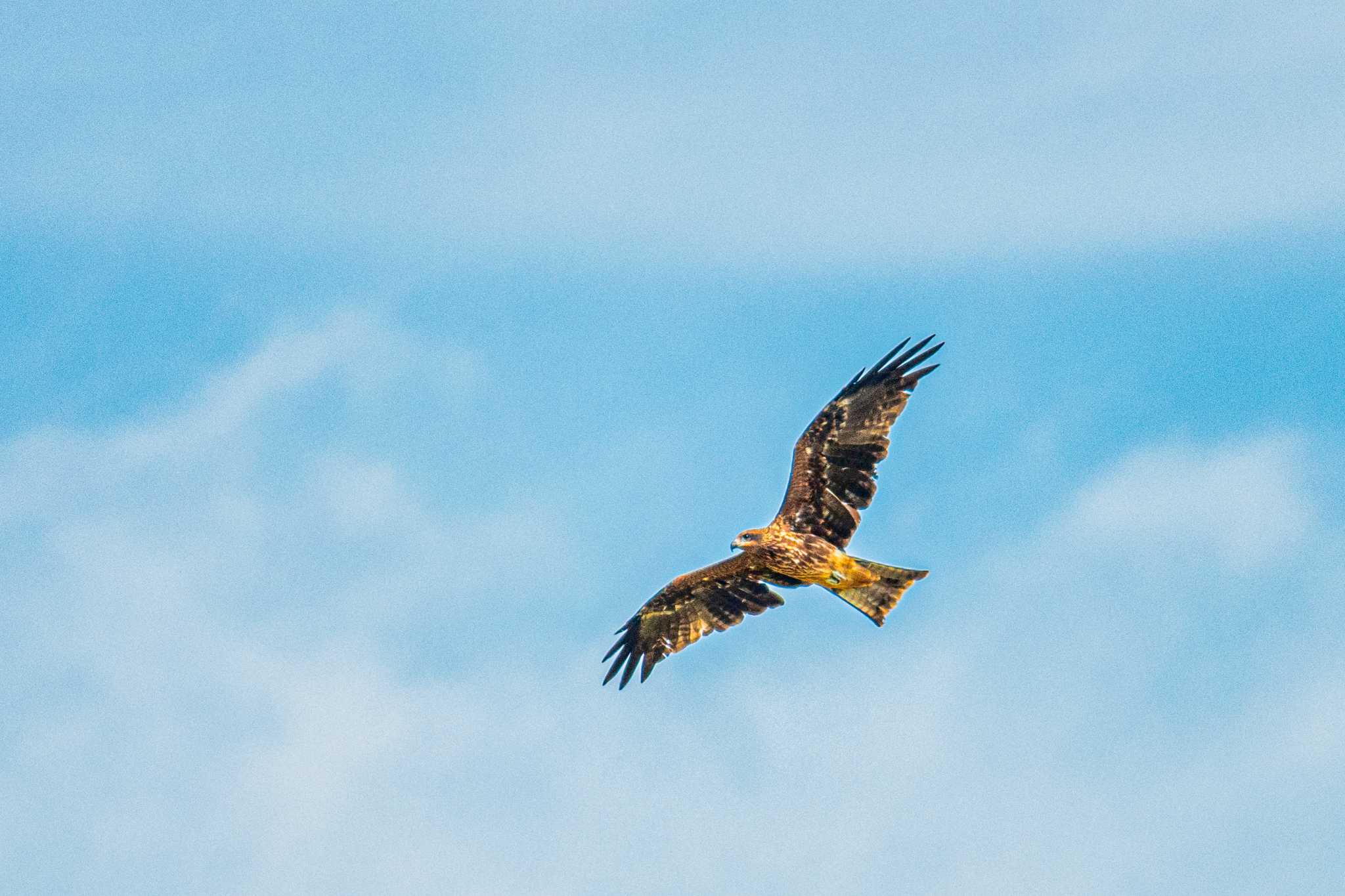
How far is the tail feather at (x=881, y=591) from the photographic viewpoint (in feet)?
73.9

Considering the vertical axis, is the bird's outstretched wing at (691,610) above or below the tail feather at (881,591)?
above

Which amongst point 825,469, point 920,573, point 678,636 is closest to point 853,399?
point 825,469

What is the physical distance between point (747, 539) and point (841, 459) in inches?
60.1

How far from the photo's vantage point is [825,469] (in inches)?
887

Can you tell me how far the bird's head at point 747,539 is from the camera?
2241 centimetres

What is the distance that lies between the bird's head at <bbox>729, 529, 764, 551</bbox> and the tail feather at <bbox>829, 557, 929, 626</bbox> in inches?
51.7

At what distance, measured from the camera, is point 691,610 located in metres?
24.0

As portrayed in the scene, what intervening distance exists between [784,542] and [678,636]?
2631 mm

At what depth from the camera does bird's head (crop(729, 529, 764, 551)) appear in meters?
22.4

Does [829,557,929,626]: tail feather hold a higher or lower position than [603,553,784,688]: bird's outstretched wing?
lower

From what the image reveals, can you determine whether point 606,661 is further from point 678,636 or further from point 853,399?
point 853,399

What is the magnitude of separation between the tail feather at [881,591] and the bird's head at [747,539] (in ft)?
4.31

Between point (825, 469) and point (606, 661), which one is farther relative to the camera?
point (606, 661)

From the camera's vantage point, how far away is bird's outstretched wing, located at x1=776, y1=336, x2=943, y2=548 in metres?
22.4
